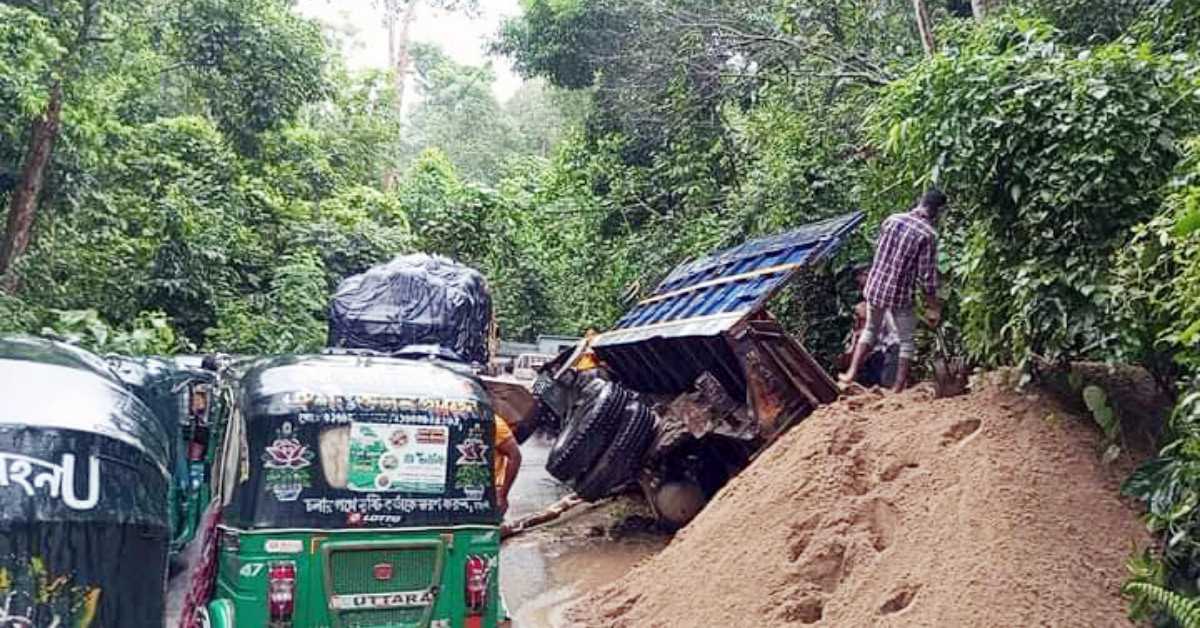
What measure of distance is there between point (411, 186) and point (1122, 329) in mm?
16223

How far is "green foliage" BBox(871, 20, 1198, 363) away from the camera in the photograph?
17.2 feet

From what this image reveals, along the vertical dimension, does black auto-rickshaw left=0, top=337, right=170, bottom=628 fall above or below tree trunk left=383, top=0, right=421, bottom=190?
below

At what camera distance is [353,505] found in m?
5.11

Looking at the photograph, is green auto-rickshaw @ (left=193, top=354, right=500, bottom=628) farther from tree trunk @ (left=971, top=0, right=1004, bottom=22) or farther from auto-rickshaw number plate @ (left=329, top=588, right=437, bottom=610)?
tree trunk @ (left=971, top=0, right=1004, bottom=22)

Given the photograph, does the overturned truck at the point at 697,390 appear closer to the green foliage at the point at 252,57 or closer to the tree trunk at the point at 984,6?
the tree trunk at the point at 984,6

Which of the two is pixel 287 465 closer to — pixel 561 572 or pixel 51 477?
pixel 51 477

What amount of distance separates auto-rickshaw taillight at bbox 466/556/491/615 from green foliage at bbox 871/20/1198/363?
10.6 feet

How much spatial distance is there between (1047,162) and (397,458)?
3791mm

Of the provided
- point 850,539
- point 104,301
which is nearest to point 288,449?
point 850,539

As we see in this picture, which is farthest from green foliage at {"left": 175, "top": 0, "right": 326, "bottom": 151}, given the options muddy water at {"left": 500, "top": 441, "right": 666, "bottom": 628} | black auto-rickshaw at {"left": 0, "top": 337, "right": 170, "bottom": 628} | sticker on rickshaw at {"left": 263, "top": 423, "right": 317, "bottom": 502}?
black auto-rickshaw at {"left": 0, "top": 337, "right": 170, "bottom": 628}

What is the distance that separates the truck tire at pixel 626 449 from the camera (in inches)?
351

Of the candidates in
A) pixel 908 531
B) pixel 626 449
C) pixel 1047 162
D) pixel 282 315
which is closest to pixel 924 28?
pixel 626 449

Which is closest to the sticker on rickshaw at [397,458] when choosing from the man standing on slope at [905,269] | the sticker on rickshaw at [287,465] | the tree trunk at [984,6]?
the sticker on rickshaw at [287,465]

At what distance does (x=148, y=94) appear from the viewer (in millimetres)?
16266
